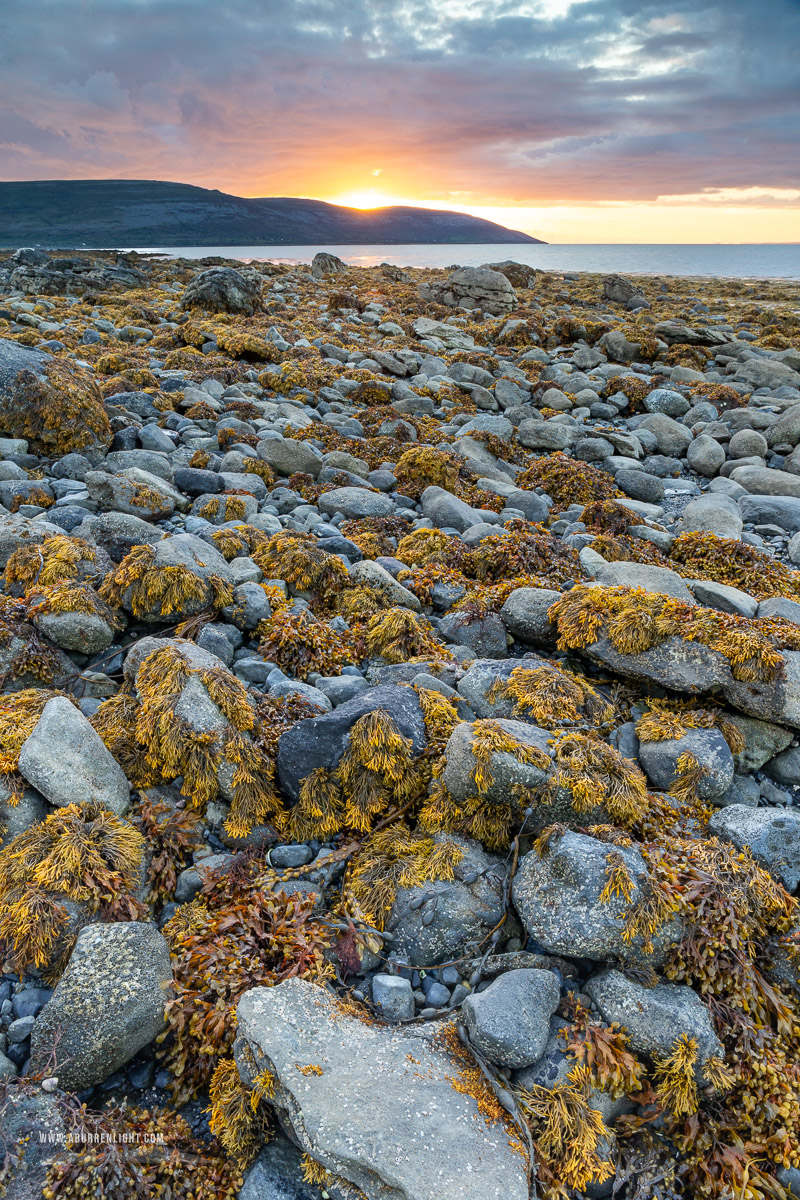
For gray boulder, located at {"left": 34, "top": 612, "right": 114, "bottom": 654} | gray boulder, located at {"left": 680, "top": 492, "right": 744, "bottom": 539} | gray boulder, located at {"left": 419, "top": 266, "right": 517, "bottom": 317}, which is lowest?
gray boulder, located at {"left": 34, "top": 612, "right": 114, "bottom": 654}

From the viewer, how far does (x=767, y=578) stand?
7.24 metres

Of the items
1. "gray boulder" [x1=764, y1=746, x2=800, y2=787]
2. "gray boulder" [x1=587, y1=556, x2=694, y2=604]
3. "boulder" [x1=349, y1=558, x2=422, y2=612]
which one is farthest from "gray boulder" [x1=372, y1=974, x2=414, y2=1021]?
"gray boulder" [x1=587, y1=556, x2=694, y2=604]

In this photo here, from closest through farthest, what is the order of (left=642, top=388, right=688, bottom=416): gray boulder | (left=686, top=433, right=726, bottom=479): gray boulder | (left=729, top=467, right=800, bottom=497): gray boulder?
(left=729, top=467, right=800, bottom=497): gray boulder → (left=686, top=433, right=726, bottom=479): gray boulder → (left=642, top=388, right=688, bottom=416): gray boulder

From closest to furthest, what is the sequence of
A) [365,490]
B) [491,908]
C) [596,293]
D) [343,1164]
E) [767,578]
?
[343,1164] < [491,908] < [767,578] < [365,490] < [596,293]

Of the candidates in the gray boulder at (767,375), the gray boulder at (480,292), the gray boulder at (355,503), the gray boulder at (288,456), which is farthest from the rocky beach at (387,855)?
the gray boulder at (480,292)

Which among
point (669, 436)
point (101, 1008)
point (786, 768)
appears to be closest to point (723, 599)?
point (786, 768)

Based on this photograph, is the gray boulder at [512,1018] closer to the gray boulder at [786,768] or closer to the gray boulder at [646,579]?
the gray boulder at [786,768]

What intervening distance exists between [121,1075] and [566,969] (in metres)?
2.17

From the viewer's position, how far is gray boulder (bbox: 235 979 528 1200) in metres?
2.38

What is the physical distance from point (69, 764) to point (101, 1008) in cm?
144

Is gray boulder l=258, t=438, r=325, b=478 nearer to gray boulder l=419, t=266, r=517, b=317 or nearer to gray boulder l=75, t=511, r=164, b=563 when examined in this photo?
gray boulder l=75, t=511, r=164, b=563

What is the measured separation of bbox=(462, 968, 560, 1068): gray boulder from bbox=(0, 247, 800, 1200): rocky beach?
0.01 meters

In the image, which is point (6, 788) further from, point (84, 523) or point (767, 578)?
point (767, 578)

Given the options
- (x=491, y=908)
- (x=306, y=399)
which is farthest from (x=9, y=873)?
(x=306, y=399)
